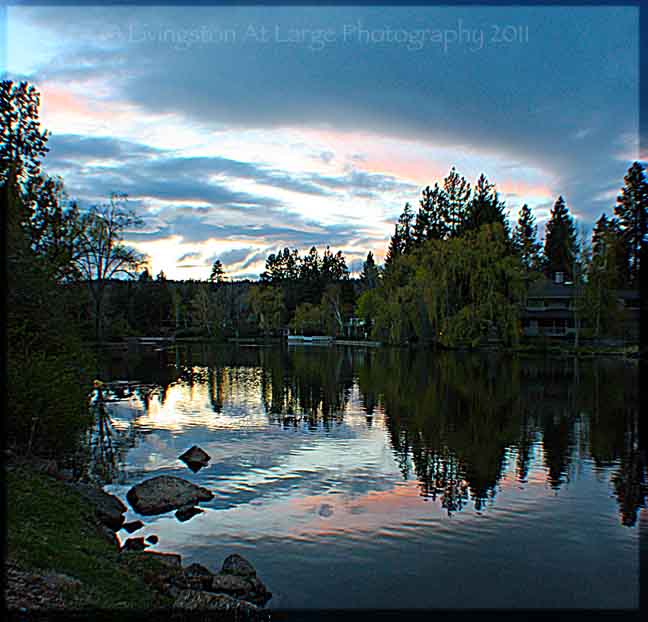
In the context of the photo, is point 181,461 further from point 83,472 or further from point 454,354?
point 454,354

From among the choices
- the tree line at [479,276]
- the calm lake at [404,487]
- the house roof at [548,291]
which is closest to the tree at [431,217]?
the tree line at [479,276]

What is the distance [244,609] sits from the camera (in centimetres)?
744

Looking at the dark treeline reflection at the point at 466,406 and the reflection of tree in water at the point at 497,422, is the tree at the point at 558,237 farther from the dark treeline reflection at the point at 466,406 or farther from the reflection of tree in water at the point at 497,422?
the reflection of tree in water at the point at 497,422

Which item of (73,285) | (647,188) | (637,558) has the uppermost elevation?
(647,188)

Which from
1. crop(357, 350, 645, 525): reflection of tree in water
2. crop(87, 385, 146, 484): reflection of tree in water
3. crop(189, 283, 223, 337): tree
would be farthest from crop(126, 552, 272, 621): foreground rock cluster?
crop(189, 283, 223, 337): tree

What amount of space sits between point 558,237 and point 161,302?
184 ft

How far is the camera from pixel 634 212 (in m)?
72.9

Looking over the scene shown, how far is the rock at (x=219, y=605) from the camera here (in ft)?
23.5

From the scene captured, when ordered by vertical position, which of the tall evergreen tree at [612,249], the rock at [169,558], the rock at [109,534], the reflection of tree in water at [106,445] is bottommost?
the reflection of tree in water at [106,445]

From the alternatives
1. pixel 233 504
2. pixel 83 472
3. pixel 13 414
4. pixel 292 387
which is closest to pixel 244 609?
pixel 233 504

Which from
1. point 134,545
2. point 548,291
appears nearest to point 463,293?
→ point 548,291

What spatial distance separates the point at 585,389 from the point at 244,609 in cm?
2547

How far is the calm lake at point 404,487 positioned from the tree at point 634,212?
49.7m

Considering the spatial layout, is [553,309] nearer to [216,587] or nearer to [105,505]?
[105,505]
